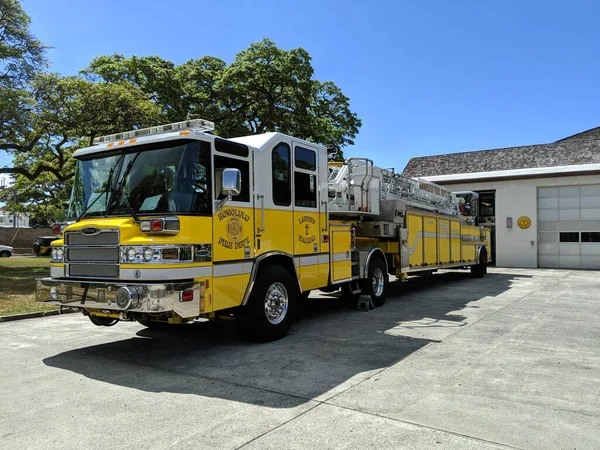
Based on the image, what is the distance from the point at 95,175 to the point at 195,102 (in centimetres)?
1850

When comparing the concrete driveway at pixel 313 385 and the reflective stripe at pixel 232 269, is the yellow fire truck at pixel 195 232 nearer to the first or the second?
the reflective stripe at pixel 232 269

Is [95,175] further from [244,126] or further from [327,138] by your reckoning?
[327,138]

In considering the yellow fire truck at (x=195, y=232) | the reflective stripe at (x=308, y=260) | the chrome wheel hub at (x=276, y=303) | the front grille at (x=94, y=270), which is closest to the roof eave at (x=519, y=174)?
the yellow fire truck at (x=195, y=232)

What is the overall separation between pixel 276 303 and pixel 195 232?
197cm

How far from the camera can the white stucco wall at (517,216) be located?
Result: 2233 centimetres

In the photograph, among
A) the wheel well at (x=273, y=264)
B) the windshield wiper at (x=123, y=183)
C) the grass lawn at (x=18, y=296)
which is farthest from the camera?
the grass lawn at (x=18, y=296)

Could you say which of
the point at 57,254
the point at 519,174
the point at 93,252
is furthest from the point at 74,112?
the point at 519,174

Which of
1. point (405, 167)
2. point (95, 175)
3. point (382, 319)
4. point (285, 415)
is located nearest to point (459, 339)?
point (382, 319)

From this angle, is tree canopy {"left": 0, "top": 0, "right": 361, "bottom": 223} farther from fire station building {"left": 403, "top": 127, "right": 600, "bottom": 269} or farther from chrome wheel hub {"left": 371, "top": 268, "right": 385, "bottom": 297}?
chrome wheel hub {"left": 371, "top": 268, "right": 385, "bottom": 297}

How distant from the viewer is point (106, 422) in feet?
13.5

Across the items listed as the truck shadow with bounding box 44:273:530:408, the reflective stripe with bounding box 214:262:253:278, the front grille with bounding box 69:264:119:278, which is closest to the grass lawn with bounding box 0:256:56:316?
the truck shadow with bounding box 44:273:530:408

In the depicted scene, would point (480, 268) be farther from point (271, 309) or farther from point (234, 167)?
point (234, 167)

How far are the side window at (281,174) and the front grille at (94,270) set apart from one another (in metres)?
2.47

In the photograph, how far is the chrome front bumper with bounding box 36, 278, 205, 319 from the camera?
5.26m
